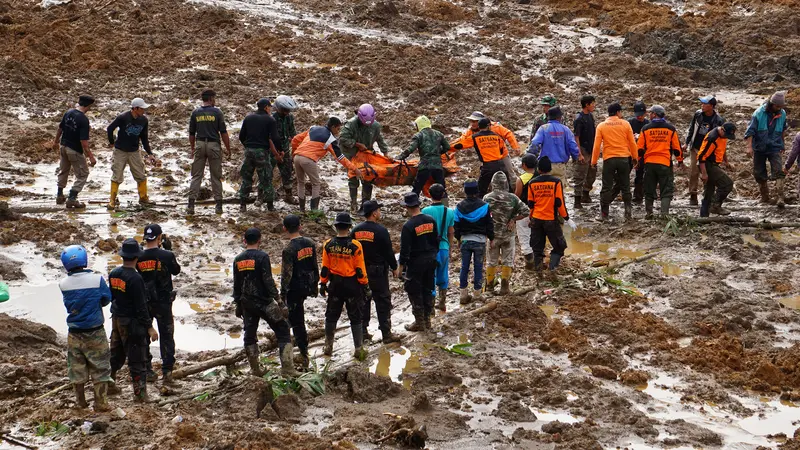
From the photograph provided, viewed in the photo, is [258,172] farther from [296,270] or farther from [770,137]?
[770,137]

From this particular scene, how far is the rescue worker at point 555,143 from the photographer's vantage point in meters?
14.2

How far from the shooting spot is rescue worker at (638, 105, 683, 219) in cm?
1440

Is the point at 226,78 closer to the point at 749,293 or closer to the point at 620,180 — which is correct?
the point at 620,180

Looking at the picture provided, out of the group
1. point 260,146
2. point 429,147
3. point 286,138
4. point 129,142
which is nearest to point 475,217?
point 429,147

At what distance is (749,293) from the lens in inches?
465

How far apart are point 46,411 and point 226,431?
70.4 inches

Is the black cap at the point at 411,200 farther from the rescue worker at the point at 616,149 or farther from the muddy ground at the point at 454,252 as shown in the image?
A: the rescue worker at the point at 616,149

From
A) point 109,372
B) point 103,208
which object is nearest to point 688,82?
point 103,208

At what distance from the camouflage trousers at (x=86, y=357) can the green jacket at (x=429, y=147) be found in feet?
21.3

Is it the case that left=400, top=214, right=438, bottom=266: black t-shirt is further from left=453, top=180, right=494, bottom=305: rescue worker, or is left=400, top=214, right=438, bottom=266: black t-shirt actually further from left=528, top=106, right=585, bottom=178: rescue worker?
left=528, top=106, right=585, bottom=178: rescue worker

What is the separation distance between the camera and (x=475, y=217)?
1126 centimetres

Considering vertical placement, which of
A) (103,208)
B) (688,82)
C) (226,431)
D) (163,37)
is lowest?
(226,431)

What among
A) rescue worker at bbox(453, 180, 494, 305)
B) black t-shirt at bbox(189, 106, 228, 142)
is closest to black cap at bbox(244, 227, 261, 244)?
rescue worker at bbox(453, 180, 494, 305)

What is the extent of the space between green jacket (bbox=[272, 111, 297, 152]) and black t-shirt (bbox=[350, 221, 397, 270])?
5.31 m
